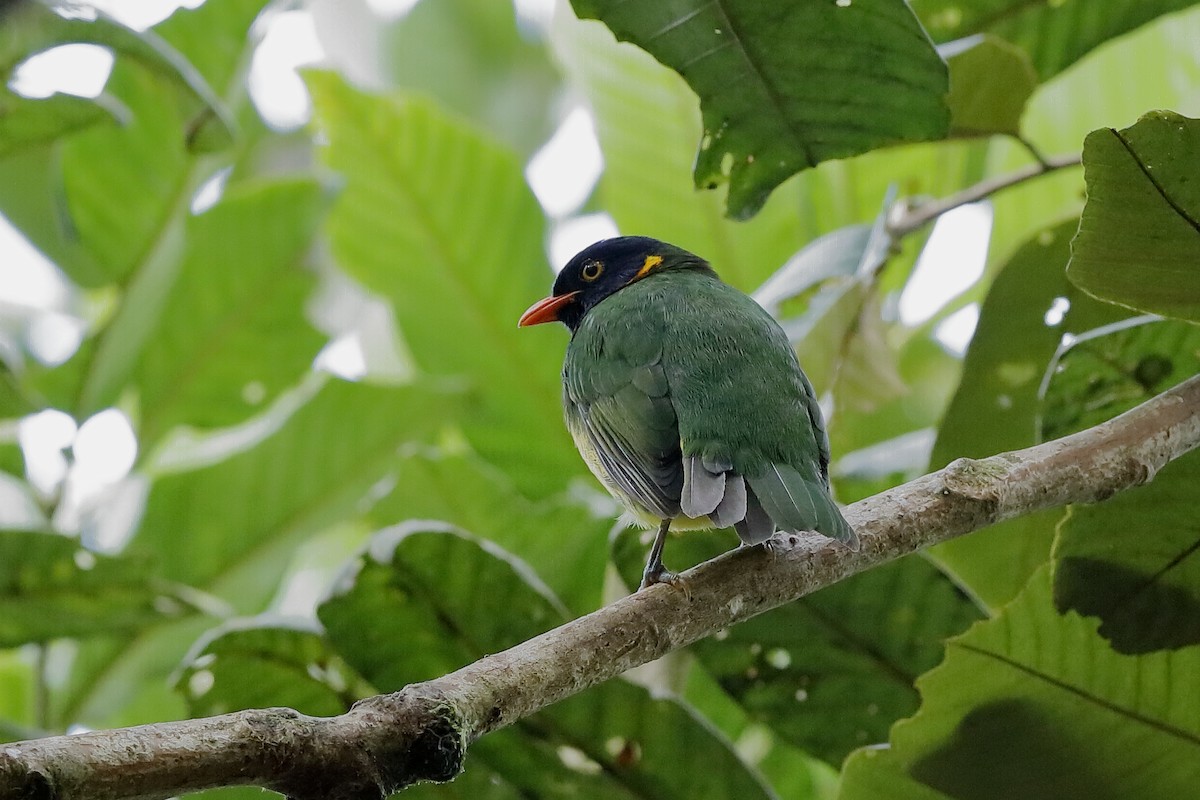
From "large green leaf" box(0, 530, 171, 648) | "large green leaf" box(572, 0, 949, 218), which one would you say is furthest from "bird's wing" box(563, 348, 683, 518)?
"large green leaf" box(0, 530, 171, 648)

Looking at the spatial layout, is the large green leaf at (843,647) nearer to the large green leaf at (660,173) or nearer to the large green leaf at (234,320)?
the large green leaf at (660,173)

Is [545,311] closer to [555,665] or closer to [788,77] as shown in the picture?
[788,77]

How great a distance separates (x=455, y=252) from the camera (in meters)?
3.38

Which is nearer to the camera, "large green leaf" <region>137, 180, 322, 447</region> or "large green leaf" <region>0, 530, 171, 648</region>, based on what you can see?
"large green leaf" <region>0, 530, 171, 648</region>

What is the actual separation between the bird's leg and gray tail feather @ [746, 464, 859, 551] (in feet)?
0.50

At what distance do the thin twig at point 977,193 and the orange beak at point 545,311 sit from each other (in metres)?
0.85

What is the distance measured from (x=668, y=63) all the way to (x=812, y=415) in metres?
0.65

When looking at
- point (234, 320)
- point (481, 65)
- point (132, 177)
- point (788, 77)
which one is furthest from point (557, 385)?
point (481, 65)

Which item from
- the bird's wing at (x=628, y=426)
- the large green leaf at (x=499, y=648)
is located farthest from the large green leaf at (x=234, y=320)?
the large green leaf at (x=499, y=648)

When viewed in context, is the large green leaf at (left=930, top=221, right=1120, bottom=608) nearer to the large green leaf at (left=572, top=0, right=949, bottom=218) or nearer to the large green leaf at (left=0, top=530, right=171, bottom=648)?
the large green leaf at (left=572, top=0, right=949, bottom=218)

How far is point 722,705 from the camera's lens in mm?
2707

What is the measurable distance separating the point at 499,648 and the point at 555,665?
31.6 inches

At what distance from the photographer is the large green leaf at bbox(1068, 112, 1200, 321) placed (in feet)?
4.77

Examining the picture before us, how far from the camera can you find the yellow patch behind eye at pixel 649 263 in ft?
9.27
